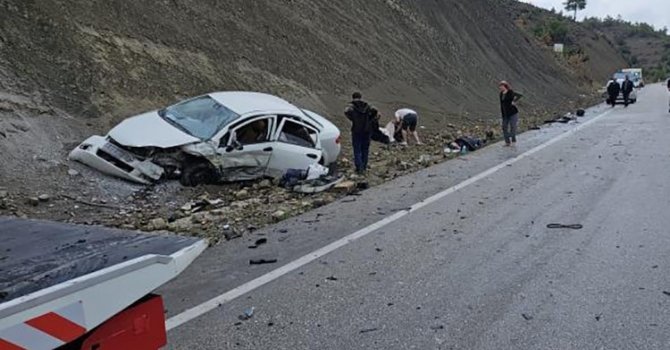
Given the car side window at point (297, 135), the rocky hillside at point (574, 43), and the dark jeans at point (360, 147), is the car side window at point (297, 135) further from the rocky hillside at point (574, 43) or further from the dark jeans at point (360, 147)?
the rocky hillside at point (574, 43)

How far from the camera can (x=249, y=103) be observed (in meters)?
11.0

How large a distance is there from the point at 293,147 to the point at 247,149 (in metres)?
0.96

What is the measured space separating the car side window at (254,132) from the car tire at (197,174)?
28.4 inches

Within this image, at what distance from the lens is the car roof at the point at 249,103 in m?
10.7

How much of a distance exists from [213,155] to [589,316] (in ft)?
21.9

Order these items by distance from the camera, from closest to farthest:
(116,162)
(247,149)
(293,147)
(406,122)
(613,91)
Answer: (116,162) < (247,149) < (293,147) < (406,122) < (613,91)

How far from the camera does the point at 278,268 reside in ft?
18.9

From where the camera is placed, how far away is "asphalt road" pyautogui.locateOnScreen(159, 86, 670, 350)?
13.8 feet

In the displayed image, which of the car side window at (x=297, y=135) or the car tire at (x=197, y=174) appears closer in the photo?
the car tire at (x=197, y=174)

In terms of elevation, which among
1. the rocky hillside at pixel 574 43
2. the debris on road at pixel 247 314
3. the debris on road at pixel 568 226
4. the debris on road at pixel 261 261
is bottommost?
the debris on road at pixel 568 226

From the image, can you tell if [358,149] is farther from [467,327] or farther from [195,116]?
[467,327]

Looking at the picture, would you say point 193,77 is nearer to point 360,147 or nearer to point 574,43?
point 360,147

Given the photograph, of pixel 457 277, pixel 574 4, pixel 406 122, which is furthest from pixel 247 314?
pixel 574 4

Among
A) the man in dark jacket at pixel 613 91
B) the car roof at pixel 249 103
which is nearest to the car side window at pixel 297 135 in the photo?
the car roof at pixel 249 103
